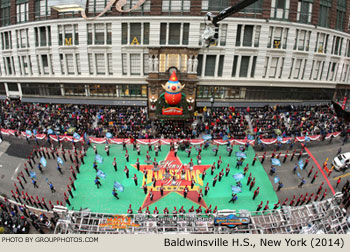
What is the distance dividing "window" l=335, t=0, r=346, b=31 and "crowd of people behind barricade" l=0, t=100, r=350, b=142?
493 inches

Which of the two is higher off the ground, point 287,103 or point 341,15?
point 341,15

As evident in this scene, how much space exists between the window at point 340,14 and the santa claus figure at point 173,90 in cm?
2581

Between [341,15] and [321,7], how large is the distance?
4.26 metres

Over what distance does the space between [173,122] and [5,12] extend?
100ft

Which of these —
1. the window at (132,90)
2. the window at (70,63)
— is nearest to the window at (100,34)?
the window at (70,63)

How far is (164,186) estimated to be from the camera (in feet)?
72.8

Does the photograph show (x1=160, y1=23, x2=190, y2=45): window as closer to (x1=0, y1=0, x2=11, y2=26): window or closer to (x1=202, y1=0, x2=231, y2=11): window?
(x1=202, y1=0, x2=231, y2=11): window

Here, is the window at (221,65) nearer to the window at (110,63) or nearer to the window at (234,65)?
the window at (234,65)

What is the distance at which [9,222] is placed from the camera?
1778cm

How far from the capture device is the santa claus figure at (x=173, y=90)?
2820 centimetres

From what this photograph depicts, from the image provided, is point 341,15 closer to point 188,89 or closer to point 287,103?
point 287,103

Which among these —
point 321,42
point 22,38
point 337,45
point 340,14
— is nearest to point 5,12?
point 22,38

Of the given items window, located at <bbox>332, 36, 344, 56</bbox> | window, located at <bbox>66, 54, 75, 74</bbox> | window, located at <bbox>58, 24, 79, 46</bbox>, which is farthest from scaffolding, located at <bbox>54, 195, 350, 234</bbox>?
window, located at <bbox>332, 36, 344, 56</bbox>

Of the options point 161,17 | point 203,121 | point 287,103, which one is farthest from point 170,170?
point 287,103
